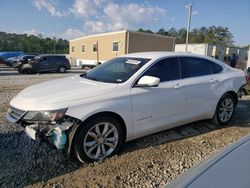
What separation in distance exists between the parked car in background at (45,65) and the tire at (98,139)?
1720cm

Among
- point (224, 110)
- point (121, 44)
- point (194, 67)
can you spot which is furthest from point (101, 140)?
point (121, 44)

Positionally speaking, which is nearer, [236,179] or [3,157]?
[236,179]

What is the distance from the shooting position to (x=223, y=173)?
181 centimetres

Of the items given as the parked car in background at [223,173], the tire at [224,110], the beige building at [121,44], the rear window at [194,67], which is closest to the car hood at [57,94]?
the rear window at [194,67]

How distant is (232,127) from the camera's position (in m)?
5.41

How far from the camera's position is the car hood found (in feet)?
11.0

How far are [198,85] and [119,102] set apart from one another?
6.14 ft

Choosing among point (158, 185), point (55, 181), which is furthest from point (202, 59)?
point (55, 181)

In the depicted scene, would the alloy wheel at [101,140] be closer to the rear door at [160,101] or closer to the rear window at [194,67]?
the rear door at [160,101]

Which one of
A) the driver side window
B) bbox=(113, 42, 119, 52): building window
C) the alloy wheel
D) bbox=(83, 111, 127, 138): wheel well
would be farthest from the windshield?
bbox=(113, 42, 119, 52): building window

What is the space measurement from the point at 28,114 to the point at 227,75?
4.18 m

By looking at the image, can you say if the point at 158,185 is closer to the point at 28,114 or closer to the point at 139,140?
the point at 139,140

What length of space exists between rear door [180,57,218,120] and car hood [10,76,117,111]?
63.7 inches

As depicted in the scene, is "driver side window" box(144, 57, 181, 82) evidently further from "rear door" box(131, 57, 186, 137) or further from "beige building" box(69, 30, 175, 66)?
"beige building" box(69, 30, 175, 66)
